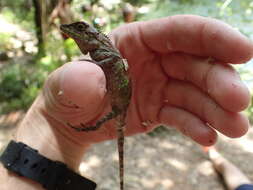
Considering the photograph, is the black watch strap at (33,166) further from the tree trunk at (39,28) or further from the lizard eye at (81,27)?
the tree trunk at (39,28)

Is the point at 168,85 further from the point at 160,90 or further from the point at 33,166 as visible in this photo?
the point at 33,166

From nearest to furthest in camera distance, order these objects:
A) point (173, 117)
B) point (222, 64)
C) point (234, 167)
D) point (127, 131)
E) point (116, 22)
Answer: point (222, 64), point (173, 117), point (127, 131), point (234, 167), point (116, 22)

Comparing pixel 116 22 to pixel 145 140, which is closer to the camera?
pixel 145 140

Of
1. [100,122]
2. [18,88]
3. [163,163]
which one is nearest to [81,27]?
[100,122]

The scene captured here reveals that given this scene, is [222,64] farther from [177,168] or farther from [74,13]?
[74,13]

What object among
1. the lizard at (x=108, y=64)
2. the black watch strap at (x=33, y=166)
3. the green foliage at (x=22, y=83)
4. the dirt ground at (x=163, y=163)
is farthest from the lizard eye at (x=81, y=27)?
the green foliage at (x=22, y=83)

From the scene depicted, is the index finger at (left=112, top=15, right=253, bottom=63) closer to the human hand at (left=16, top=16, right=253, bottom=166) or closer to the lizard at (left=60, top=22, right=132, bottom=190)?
the human hand at (left=16, top=16, right=253, bottom=166)

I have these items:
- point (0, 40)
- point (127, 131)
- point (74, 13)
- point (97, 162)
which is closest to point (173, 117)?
→ point (127, 131)
